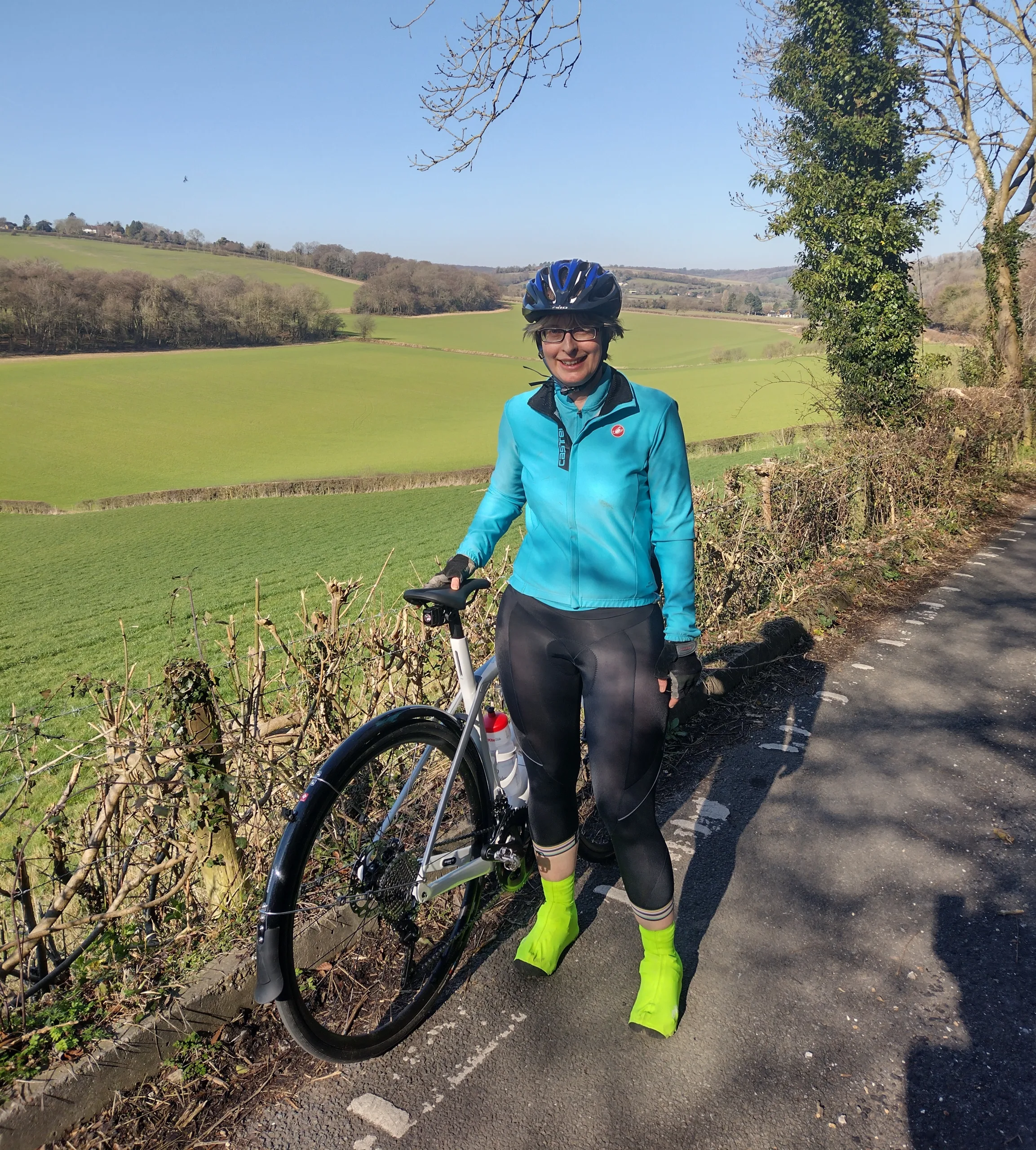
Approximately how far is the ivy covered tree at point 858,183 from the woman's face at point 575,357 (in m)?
13.5

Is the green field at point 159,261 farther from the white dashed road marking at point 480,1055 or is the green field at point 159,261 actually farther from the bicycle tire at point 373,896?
the white dashed road marking at point 480,1055

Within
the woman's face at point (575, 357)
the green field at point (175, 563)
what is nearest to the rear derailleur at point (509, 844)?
the woman's face at point (575, 357)

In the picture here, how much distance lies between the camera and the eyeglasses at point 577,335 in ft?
8.36

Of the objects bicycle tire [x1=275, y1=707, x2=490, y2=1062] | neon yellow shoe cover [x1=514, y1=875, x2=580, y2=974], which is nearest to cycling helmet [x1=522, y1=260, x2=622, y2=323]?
bicycle tire [x1=275, y1=707, x2=490, y2=1062]

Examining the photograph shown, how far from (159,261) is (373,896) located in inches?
4759

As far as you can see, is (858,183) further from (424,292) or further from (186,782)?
(424,292)

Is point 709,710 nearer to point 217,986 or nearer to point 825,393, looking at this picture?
point 217,986

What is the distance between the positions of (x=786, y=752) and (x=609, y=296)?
3.09 meters

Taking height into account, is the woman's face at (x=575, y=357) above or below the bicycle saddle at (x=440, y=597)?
above

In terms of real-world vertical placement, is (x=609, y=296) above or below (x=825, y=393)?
above

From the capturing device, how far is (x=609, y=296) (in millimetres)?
2553

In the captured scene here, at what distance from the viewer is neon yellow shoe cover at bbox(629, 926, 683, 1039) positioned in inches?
104

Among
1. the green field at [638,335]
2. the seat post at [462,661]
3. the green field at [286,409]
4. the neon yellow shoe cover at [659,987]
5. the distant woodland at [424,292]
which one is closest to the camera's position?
the neon yellow shoe cover at [659,987]

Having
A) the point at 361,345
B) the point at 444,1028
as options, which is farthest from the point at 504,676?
the point at 361,345
